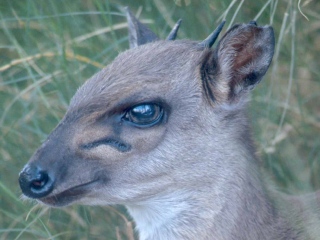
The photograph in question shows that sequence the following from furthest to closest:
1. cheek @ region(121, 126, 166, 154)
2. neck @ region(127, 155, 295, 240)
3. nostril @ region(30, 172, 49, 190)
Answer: neck @ region(127, 155, 295, 240)
cheek @ region(121, 126, 166, 154)
nostril @ region(30, 172, 49, 190)

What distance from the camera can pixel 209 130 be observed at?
374cm

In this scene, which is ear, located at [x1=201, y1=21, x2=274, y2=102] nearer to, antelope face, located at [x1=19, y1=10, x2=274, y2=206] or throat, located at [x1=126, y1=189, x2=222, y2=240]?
antelope face, located at [x1=19, y1=10, x2=274, y2=206]

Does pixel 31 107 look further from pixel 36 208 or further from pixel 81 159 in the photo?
pixel 81 159

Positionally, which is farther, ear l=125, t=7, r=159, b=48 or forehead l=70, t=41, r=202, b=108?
ear l=125, t=7, r=159, b=48

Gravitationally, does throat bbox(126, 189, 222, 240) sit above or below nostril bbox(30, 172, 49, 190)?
above

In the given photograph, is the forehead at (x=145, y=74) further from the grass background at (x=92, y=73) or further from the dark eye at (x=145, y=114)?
the grass background at (x=92, y=73)

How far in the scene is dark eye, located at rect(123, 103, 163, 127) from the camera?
11.8 ft

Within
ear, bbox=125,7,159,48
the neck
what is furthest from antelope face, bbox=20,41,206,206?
ear, bbox=125,7,159,48

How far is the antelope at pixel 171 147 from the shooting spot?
11.7 feet

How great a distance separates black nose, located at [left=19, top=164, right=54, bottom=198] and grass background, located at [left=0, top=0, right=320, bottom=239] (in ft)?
4.61

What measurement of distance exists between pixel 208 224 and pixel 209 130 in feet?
1.38

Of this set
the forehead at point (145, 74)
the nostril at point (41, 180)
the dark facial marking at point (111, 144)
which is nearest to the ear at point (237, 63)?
the forehead at point (145, 74)

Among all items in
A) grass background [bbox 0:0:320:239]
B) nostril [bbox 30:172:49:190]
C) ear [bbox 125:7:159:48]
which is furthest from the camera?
grass background [bbox 0:0:320:239]

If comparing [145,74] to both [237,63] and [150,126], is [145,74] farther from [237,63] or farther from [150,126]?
[237,63]
